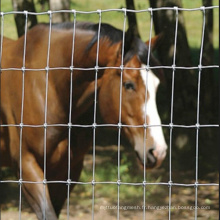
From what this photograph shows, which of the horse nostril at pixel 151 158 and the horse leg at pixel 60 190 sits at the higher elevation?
the horse nostril at pixel 151 158

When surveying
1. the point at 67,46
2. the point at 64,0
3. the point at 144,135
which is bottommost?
the point at 144,135

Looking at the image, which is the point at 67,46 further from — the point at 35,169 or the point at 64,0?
the point at 64,0

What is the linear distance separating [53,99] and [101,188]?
3.01 metres

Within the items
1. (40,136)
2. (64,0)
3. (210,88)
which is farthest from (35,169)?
(210,88)

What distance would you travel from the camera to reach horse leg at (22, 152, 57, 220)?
3744mm

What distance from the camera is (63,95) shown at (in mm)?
3973

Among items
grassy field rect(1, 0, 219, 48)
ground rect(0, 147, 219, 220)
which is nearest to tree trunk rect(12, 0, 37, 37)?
ground rect(0, 147, 219, 220)

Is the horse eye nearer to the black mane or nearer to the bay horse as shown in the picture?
the bay horse

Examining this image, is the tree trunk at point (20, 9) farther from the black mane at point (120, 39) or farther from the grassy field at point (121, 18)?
the grassy field at point (121, 18)

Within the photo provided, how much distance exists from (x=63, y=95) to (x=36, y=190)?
62 centimetres

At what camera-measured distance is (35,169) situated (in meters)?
3.84

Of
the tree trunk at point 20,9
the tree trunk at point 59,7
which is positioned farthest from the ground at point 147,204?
the tree trunk at point 59,7

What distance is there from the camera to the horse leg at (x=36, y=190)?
3.74 metres

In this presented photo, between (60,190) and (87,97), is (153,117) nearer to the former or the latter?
(87,97)
